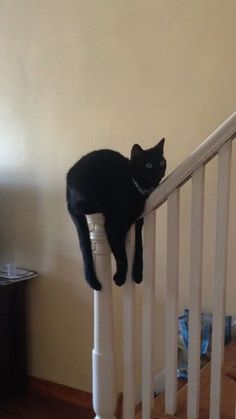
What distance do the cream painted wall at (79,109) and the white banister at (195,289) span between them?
0.76m

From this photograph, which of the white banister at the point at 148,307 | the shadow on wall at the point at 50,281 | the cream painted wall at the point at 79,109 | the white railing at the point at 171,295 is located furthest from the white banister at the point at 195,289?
the shadow on wall at the point at 50,281

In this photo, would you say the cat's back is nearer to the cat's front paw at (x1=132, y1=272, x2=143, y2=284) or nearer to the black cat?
the black cat

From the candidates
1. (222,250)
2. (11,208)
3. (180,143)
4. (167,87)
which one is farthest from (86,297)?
(222,250)

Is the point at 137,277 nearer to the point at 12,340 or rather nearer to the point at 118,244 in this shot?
the point at 118,244

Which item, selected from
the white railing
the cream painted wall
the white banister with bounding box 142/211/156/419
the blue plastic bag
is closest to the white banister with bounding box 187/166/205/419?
the white railing

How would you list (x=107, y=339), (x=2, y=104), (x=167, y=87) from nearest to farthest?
1. (x=107, y=339)
2. (x=167, y=87)
3. (x=2, y=104)

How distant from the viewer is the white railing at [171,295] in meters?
1.12

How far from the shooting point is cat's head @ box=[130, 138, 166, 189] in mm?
1230

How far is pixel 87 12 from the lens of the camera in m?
2.16

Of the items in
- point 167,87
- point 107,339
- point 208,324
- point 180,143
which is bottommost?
point 208,324

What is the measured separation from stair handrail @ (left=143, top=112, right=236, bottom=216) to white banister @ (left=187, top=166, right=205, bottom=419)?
25 millimetres

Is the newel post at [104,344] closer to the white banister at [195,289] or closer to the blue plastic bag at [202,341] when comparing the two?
the white banister at [195,289]

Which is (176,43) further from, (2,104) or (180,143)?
(2,104)

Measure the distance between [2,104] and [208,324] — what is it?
166 cm
